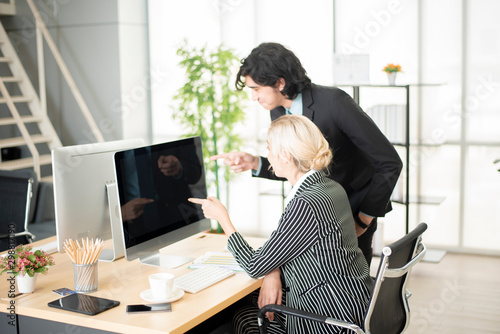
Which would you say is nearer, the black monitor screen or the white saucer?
the white saucer

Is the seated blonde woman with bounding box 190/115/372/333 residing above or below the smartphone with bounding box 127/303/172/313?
above

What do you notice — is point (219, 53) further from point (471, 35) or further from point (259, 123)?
point (471, 35)

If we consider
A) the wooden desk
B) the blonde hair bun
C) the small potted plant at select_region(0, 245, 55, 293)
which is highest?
the blonde hair bun

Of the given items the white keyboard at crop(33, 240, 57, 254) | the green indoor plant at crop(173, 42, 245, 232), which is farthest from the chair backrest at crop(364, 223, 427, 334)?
the green indoor plant at crop(173, 42, 245, 232)

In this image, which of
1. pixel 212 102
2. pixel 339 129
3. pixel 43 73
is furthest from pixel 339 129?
pixel 43 73

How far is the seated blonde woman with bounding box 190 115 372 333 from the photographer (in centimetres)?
210

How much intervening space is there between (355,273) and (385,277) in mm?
193

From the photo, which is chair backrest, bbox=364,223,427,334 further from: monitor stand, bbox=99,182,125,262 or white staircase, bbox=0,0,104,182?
white staircase, bbox=0,0,104,182

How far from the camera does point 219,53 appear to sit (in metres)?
5.68

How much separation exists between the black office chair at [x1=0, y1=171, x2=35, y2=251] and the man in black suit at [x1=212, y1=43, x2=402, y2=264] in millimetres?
1756

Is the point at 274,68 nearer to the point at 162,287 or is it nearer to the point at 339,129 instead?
the point at 339,129

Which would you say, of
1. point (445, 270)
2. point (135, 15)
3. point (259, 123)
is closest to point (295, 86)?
point (445, 270)

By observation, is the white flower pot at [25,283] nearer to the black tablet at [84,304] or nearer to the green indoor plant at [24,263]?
the green indoor plant at [24,263]

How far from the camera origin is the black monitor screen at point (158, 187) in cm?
245
